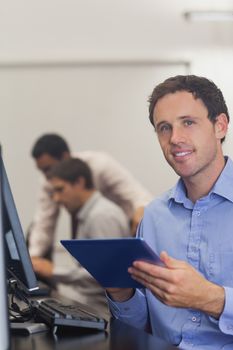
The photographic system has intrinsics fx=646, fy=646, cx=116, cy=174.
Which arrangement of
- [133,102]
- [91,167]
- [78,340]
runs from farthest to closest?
[133,102]
[91,167]
[78,340]

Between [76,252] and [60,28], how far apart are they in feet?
9.91

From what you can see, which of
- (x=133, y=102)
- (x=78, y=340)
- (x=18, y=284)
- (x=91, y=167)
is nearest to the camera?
(x=78, y=340)

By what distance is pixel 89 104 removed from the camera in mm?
4090

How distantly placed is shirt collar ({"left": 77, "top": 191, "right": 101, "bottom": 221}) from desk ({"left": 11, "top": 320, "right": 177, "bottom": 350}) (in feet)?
5.93

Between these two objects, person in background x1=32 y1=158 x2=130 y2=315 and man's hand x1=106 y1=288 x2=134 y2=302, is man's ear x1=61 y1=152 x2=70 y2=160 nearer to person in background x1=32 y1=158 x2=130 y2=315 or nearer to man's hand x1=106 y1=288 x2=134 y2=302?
person in background x1=32 y1=158 x2=130 y2=315

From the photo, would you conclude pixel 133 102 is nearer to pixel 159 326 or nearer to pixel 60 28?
pixel 60 28

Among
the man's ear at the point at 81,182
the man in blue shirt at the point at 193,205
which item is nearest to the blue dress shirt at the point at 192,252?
the man in blue shirt at the point at 193,205

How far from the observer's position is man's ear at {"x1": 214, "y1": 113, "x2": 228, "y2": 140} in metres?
1.43

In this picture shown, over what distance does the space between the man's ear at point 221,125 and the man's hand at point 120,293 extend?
0.40 m

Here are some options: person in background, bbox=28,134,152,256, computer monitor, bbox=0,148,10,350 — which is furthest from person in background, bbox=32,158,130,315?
computer monitor, bbox=0,148,10,350

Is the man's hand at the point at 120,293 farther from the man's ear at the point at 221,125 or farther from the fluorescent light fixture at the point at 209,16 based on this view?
the fluorescent light fixture at the point at 209,16

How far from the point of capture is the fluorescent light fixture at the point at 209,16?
3.94 m

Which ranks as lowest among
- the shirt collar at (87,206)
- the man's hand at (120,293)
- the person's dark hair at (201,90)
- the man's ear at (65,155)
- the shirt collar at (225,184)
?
the man's hand at (120,293)

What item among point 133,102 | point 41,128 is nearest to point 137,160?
point 133,102
